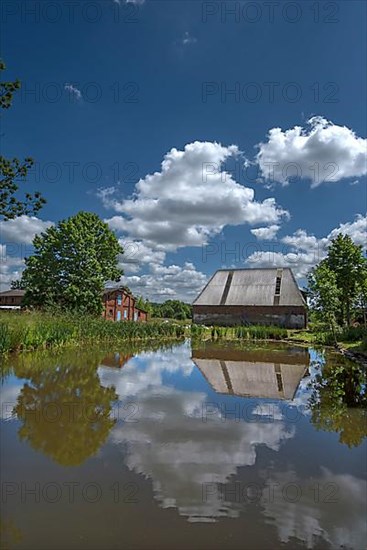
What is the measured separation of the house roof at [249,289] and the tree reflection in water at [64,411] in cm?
2811

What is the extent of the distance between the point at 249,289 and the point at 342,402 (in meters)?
31.6

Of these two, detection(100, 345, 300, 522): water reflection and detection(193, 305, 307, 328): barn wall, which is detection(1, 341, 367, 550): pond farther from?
detection(193, 305, 307, 328): barn wall

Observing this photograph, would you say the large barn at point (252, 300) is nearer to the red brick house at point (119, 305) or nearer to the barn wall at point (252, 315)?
the barn wall at point (252, 315)

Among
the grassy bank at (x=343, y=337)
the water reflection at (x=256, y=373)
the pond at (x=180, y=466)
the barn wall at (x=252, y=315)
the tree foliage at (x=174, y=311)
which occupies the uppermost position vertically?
the tree foliage at (x=174, y=311)

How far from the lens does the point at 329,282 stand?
2009 centimetres

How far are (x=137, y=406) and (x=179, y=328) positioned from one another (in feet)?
71.1

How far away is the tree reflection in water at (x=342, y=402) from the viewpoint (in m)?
6.04

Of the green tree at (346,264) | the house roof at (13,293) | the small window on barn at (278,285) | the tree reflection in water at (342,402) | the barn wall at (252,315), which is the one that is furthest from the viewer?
the house roof at (13,293)

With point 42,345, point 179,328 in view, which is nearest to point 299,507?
point 42,345

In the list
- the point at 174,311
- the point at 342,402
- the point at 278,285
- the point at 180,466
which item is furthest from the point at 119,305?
the point at 174,311

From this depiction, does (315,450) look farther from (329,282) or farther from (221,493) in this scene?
(329,282)

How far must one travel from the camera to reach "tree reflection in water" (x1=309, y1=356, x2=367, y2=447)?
19.8ft

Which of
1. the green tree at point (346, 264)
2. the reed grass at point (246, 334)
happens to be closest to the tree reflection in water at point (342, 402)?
the reed grass at point (246, 334)

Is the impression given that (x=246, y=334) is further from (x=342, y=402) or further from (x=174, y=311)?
(x=174, y=311)
